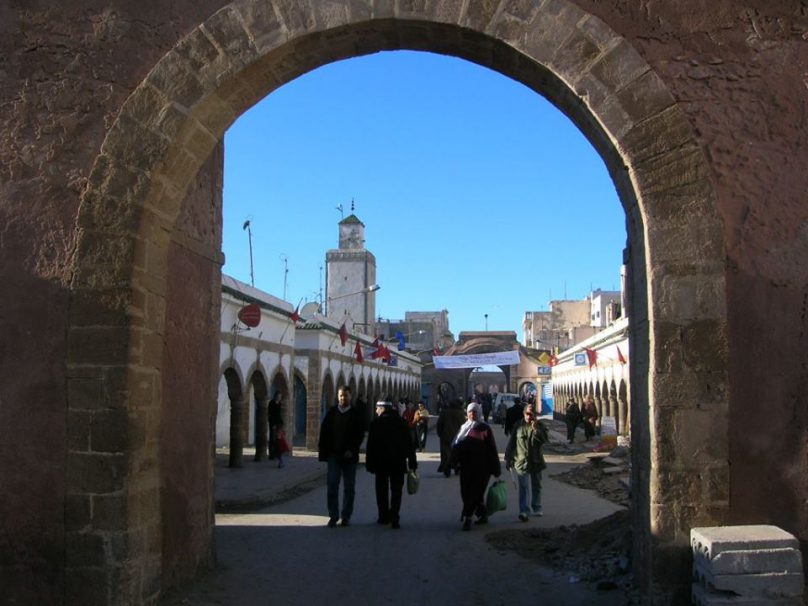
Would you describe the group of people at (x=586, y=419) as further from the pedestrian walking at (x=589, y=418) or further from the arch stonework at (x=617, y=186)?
the arch stonework at (x=617, y=186)

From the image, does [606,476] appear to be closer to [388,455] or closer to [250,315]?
[388,455]

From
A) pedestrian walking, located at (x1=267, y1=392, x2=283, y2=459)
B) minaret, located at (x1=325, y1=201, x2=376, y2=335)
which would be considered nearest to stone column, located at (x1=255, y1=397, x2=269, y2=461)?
pedestrian walking, located at (x1=267, y1=392, x2=283, y2=459)

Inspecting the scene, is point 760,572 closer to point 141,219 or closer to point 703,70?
point 703,70

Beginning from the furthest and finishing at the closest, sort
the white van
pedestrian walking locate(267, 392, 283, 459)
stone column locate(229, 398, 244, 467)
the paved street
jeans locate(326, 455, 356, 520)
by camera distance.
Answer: the white van, pedestrian walking locate(267, 392, 283, 459), stone column locate(229, 398, 244, 467), jeans locate(326, 455, 356, 520), the paved street

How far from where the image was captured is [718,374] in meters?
4.22

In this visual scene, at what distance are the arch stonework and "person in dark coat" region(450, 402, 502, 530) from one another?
343 centimetres

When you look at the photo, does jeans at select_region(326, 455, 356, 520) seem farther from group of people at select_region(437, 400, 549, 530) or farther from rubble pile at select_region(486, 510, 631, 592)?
rubble pile at select_region(486, 510, 631, 592)

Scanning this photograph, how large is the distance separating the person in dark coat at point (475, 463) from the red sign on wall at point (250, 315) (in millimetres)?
7471

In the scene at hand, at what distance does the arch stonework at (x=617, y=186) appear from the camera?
4.23 meters

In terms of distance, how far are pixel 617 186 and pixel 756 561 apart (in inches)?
88.4

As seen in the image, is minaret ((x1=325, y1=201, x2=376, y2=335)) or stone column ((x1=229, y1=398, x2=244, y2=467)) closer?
stone column ((x1=229, y1=398, x2=244, y2=467))

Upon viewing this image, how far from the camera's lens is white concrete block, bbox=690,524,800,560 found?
12.4 feet

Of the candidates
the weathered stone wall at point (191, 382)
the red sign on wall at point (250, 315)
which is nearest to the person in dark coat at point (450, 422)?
the red sign on wall at point (250, 315)

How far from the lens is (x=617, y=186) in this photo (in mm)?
4859
